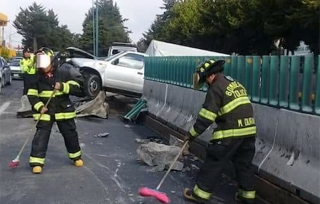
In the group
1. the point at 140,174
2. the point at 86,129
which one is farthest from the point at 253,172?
the point at 86,129

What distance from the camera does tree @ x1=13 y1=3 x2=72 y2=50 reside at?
91.6m

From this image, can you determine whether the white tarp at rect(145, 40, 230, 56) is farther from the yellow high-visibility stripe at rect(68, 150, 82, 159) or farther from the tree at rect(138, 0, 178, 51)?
the tree at rect(138, 0, 178, 51)

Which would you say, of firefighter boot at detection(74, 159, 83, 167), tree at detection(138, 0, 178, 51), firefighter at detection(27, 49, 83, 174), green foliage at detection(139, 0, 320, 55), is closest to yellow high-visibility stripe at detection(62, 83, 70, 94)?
firefighter at detection(27, 49, 83, 174)

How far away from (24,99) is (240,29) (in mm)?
17507

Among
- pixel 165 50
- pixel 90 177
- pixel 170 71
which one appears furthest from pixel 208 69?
pixel 165 50

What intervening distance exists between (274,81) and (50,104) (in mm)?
3280

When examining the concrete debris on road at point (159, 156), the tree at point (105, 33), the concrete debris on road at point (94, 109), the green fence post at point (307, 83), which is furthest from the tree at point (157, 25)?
the green fence post at point (307, 83)

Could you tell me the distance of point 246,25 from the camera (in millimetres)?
25609

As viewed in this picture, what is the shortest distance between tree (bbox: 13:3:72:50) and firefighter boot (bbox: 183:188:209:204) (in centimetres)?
8552

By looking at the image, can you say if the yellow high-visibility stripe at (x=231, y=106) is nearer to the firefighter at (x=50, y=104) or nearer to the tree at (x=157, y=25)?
the firefighter at (x=50, y=104)

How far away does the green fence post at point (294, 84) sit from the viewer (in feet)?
17.6

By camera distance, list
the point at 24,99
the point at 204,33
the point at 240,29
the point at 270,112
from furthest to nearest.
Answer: the point at 204,33 → the point at 240,29 → the point at 24,99 → the point at 270,112

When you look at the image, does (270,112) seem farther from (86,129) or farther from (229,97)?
(86,129)

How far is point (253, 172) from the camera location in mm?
5723
